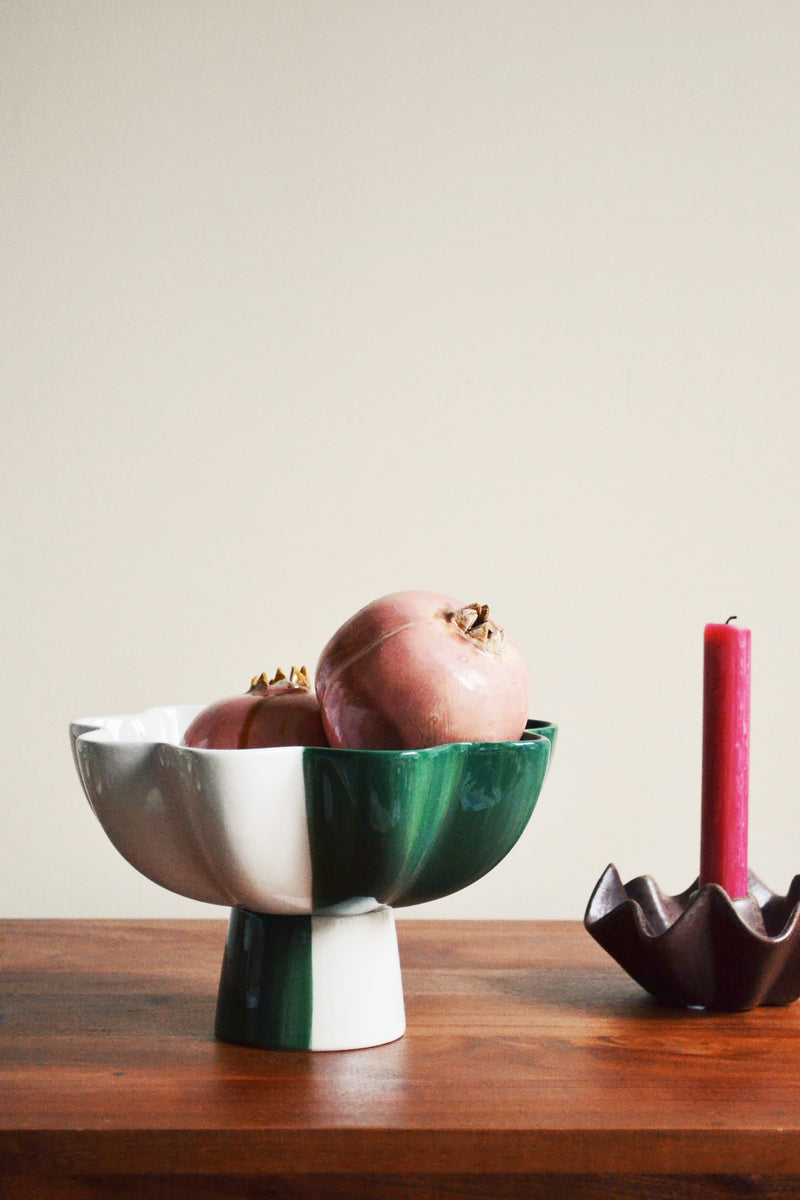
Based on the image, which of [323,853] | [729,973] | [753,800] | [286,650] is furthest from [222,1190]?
[753,800]

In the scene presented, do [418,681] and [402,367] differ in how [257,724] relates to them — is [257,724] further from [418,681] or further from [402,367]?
[402,367]

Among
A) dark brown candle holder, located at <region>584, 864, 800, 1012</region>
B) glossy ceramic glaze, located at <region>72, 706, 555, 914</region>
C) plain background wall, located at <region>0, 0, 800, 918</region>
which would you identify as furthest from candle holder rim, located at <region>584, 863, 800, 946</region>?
plain background wall, located at <region>0, 0, 800, 918</region>

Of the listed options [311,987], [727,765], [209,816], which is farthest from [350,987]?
[727,765]

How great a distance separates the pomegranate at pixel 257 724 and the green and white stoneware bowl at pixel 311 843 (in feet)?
0.13

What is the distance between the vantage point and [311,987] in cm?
58

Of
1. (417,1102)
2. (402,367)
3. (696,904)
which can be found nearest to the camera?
(417,1102)

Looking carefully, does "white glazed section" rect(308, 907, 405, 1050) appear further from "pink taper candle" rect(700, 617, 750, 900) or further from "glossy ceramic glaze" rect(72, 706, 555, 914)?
"pink taper candle" rect(700, 617, 750, 900)

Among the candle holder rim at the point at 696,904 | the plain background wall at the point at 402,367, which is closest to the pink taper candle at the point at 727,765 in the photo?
the candle holder rim at the point at 696,904

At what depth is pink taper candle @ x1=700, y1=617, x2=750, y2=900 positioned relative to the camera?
66 centimetres

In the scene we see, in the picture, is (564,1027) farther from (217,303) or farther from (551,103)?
(551,103)

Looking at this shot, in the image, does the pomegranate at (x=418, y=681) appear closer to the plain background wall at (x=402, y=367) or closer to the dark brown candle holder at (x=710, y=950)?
the dark brown candle holder at (x=710, y=950)

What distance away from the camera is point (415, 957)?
763 millimetres

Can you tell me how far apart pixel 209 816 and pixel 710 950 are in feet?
0.91

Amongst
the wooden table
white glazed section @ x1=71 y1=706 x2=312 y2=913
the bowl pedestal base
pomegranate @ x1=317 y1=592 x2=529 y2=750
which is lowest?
the wooden table
